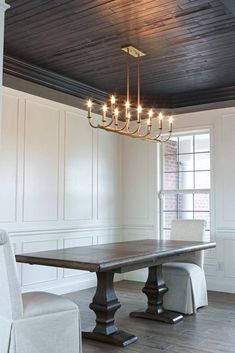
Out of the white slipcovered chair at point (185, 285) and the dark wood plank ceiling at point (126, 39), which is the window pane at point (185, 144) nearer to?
the dark wood plank ceiling at point (126, 39)

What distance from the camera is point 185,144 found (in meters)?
6.03

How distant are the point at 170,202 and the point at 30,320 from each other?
3.82m

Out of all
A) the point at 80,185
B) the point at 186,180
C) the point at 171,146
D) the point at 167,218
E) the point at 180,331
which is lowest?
the point at 180,331

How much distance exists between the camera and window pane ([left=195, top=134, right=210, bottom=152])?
19.0ft

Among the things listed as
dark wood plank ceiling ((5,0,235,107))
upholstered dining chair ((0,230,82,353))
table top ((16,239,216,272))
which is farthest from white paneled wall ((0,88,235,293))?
upholstered dining chair ((0,230,82,353))

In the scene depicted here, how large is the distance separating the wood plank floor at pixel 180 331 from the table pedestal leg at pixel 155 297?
0.10 metres

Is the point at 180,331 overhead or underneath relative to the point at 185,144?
underneath

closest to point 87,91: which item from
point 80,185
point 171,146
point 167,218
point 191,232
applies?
point 80,185

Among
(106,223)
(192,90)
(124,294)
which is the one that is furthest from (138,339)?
(192,90)

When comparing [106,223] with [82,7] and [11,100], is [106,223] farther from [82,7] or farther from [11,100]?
[82,7]

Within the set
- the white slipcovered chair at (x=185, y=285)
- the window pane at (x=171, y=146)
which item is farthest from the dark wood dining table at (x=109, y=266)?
the window pane at (x=171, y=146)

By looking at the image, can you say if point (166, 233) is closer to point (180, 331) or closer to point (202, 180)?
point (202, 180)

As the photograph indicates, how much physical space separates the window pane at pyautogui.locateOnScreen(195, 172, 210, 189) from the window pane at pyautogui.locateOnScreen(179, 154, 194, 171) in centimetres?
17

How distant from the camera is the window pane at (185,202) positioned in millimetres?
5884
